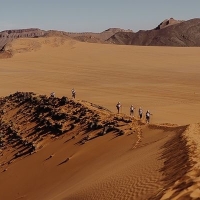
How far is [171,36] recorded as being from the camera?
114188 mm

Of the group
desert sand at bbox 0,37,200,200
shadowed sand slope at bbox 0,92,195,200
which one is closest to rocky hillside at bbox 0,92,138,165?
shadowed sand slope at bbox 0,92,195,200

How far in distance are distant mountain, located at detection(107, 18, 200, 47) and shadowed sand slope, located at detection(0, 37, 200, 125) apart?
29716mm

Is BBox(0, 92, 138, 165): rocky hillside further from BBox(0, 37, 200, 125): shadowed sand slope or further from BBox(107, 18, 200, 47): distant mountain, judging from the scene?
BBox(107, 18, 200, 47): distant mountain

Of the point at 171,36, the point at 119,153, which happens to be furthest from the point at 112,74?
the point at 171,36

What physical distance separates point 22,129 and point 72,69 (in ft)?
126

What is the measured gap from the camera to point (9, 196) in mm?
14281

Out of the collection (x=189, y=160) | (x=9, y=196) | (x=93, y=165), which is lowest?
(x=9, y=196)

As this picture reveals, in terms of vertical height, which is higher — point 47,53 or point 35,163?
point 47,53

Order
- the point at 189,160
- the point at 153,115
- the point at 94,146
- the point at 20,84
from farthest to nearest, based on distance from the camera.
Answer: the point at 20,84 < the point at 153,115 < the point at 94,146 < the point at 189,160

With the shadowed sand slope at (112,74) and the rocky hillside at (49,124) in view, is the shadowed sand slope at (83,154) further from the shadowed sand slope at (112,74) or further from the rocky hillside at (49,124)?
the shadowed sand slope at (112,74)

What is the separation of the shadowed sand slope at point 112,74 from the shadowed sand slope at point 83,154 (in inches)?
215

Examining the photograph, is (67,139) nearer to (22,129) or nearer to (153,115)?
(22,129)

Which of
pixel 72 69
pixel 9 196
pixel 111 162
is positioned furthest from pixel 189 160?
pixel 72 69

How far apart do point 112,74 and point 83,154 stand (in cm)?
3751
